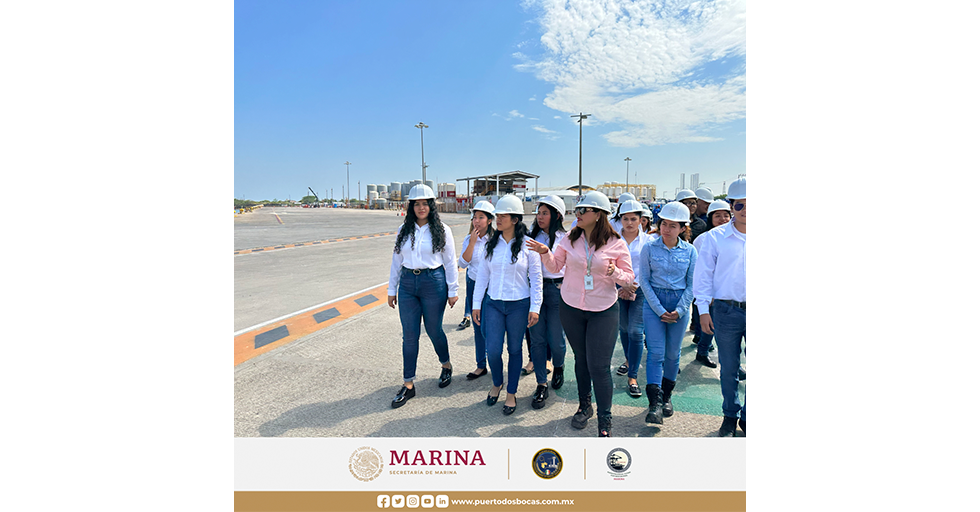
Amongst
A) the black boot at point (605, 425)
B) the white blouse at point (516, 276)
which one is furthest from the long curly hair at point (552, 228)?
the black boot at point (605, 425)

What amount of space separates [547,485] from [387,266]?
8.50 meters

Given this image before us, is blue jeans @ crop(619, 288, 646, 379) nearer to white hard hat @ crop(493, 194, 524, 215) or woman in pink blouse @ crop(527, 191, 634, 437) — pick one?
woman in pink blouse @ crop(527, 191, 634, 437)

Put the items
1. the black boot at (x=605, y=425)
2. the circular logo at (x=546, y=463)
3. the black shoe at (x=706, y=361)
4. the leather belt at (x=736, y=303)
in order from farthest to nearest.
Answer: the black shoe at (x=706, y=361), the black boot at (x=605, y=425), the leather belt at (x=736, y=303), the circular logo at (x=546, y=463)

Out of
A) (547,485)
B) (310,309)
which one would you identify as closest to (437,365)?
(547,485)

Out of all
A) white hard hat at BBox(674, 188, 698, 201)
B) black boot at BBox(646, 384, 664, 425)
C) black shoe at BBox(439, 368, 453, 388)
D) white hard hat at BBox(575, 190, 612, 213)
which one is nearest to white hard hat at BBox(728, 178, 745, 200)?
white hard hat at BBox(575, 190, 612, 213)

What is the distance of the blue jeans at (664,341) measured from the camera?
302cm

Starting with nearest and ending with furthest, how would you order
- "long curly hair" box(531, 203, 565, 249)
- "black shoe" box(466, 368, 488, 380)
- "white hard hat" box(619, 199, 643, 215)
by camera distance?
"long curly hair" box(531, 203, 565, 249)
"white hard hat" box(619, 199, 643, 215)
"black shoe" box(466, 368, 488, 380)

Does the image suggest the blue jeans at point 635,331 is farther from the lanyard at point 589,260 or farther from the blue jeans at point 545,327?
the lanyard at point 589,260

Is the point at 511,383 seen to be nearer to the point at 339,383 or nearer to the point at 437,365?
the point at 437,365

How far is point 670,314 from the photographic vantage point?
118 inches

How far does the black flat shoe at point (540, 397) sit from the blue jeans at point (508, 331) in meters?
0.20

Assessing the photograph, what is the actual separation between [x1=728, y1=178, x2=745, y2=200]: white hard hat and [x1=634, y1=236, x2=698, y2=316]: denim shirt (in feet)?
2.05

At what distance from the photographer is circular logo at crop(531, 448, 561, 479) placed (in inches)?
93.7

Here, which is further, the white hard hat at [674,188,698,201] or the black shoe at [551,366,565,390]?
the white hard hat at [674,188,698,201]
